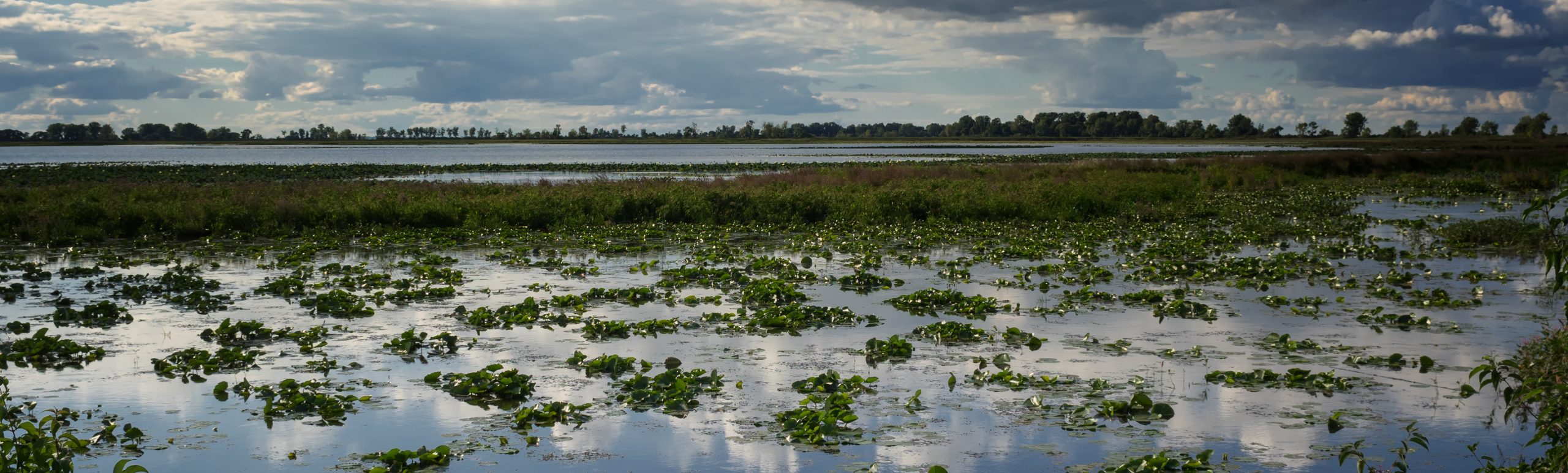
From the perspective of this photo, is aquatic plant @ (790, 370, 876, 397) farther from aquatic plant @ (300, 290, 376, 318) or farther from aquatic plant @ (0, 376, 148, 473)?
aquatic plant @ (300, 290, 376, 318)

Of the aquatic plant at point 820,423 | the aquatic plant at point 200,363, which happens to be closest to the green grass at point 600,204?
the aquatic plant at point 200,363

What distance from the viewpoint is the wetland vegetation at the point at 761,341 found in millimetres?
7664

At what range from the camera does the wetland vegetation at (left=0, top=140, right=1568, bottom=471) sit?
766cm

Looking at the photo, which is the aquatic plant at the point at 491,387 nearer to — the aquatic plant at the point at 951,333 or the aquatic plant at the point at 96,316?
the aquatic plant at the point at 951,333

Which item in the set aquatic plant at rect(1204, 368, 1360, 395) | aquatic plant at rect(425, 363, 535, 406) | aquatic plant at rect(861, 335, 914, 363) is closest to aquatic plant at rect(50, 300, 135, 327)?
aquatic plant at rect(425, 363, 535, 406)

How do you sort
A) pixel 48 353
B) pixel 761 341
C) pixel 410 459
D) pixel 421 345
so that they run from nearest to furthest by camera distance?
pixel 410 459 < pixel 48 353 < pixel 421 345 < pixel 761 341

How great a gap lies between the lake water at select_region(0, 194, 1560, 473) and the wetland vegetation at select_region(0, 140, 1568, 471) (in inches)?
1.9

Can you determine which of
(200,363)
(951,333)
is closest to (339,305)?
(200,363)

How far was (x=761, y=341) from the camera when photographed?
1192 centimetres

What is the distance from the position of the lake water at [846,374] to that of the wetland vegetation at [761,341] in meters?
0.05

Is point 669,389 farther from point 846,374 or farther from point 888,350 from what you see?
point 888,350

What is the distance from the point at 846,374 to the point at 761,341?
199 centimetres

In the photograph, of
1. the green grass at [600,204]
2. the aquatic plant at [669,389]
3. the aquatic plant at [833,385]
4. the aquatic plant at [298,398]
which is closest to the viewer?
the aquatic plant at [298,398]

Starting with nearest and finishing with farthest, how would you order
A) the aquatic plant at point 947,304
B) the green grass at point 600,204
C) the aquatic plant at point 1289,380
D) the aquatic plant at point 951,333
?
the aquatic plant at point 1289,380 → the aquatic plant at point 951,333 → the aquatic plant at point 947,304 → the green grass at point 600,204
